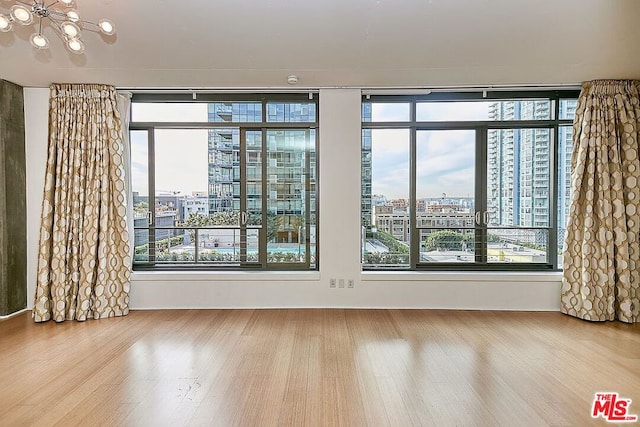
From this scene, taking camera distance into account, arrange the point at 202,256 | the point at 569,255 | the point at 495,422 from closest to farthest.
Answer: the point at 495,422 < the point at 569,255 < the point at 202,256

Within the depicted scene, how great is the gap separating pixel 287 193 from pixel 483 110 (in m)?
2.77

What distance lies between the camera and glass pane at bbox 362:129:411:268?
441 cm

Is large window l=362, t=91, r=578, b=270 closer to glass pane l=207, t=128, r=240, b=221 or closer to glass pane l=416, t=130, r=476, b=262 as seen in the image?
glass pane l=416, t=130, r=476, b=262

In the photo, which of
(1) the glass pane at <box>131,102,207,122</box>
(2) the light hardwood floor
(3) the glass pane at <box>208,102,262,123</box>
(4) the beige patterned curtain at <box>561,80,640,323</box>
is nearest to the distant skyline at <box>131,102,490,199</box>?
(1) the glass pane at <box>131,102,207,122</box>

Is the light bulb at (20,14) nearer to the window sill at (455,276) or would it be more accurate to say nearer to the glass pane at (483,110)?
the window sill at (455,276)

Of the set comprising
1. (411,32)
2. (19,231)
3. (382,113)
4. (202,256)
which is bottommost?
(202,256)

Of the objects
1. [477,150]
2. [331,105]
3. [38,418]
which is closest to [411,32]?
[331,105]

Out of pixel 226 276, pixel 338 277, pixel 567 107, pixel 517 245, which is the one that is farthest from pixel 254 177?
pixel 567 107

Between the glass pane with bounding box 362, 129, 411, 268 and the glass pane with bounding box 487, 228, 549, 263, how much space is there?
43.5 inches

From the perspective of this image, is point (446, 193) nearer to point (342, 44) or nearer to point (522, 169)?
point (522, 169)

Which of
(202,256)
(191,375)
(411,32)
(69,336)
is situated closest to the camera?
(191,375)

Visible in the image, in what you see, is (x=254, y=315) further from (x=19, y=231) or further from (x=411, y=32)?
(x=411, y=32)

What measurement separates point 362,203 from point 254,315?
6.37ft

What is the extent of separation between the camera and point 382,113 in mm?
4359
